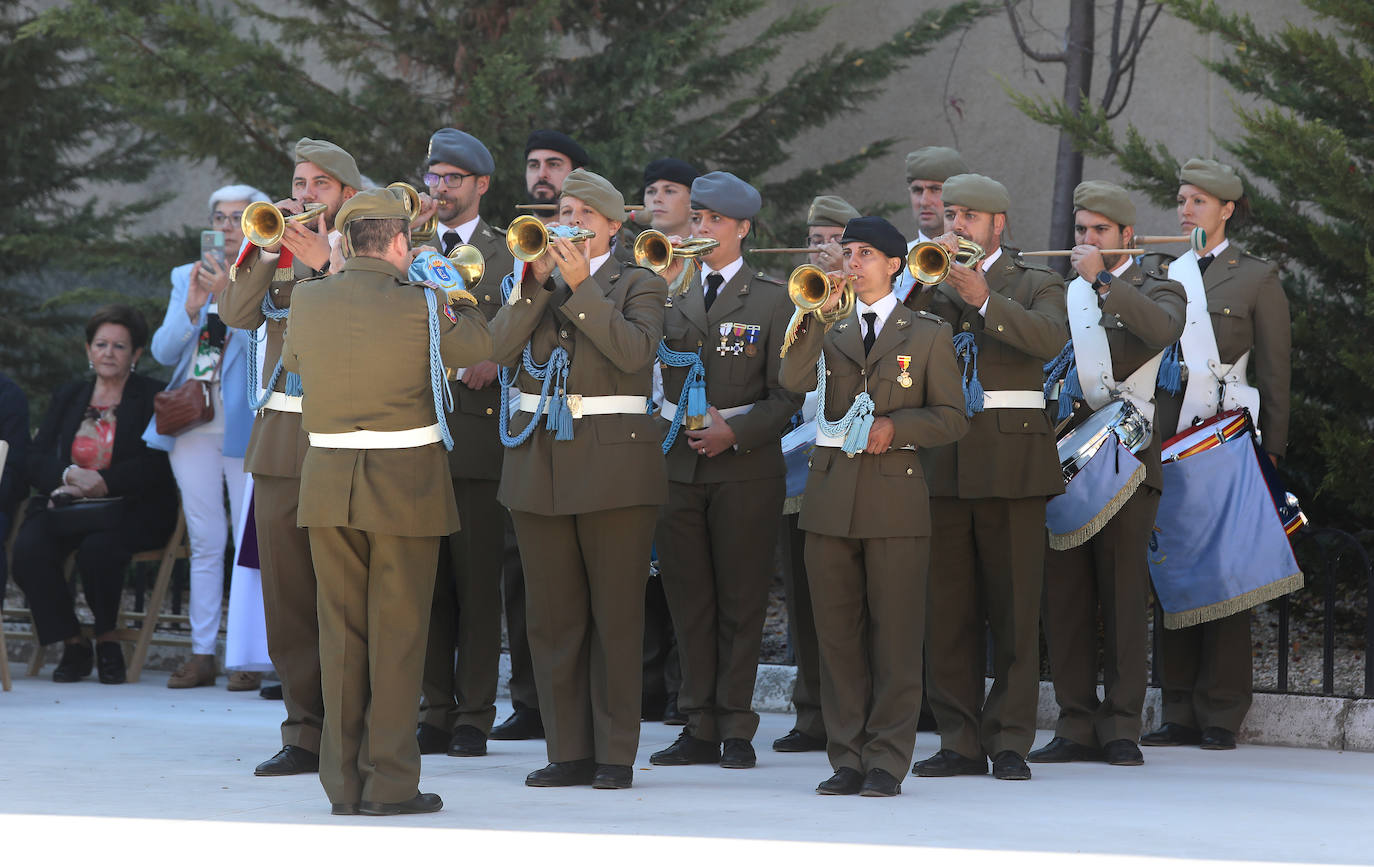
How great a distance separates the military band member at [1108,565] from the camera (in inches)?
243

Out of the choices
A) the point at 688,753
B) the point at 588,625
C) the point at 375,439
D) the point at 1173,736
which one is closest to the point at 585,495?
the point at 588,625

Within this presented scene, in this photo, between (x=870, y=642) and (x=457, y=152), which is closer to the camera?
(x=870, y=642)

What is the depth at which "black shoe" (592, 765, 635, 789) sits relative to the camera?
5387 mm

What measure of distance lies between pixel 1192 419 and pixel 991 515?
121 centimetres

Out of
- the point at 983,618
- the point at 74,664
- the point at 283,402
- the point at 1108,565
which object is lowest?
the point at 74,664

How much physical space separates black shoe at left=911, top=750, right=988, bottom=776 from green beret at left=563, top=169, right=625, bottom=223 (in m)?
2.00

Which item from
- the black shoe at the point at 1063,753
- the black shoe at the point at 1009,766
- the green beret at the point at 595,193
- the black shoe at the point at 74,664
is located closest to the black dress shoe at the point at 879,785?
the black shoe at the point at 1009,766

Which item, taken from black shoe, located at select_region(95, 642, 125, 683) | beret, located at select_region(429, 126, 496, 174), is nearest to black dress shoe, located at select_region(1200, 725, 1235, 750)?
beret, located at select_region(429, 126, 496, 174)

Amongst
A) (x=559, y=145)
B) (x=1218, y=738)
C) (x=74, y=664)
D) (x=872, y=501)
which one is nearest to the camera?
(x=872, y=501)

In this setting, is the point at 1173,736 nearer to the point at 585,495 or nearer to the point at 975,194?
the point at 975,194

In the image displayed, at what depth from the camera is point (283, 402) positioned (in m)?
5.75

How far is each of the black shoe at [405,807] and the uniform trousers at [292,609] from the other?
0.90 m

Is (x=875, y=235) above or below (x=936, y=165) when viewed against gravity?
below

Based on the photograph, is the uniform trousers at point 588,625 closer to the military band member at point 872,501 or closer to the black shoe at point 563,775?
the black shoe at point 563,775
